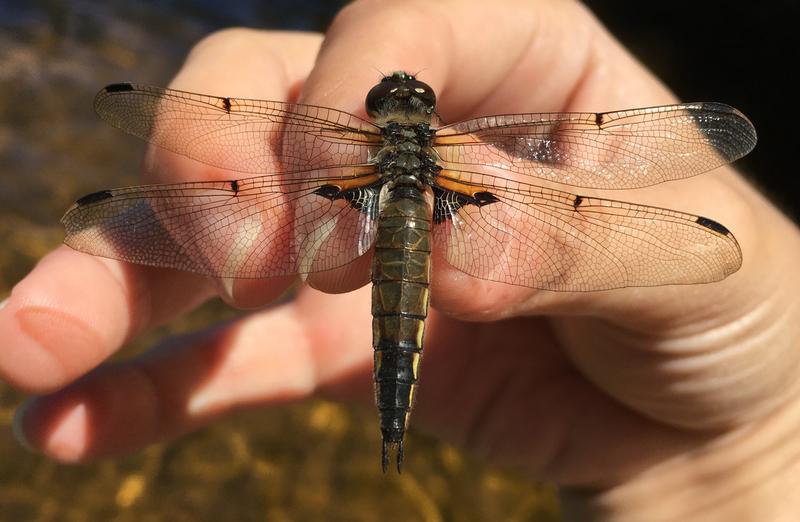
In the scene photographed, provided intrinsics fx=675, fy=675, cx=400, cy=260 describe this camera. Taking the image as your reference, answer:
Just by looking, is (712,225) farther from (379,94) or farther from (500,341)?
(500,341)

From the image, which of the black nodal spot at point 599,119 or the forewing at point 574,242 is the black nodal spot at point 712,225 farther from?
the black nodal spot at point 599,119

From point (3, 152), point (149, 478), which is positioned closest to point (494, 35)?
point (149, 478)

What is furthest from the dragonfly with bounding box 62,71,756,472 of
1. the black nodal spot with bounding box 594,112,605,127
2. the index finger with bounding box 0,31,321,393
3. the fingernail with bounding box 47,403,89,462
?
the fingernail with bounding box 47,403,89,462

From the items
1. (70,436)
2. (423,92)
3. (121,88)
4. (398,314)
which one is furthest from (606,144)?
(70,436)

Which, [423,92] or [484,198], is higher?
[423,92]

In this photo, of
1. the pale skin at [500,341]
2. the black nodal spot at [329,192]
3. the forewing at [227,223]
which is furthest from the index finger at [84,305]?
the black nodal spot at [329,192]

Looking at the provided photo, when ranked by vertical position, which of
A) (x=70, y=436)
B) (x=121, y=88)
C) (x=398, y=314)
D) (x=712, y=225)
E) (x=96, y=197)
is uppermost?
(x=121, y=88)

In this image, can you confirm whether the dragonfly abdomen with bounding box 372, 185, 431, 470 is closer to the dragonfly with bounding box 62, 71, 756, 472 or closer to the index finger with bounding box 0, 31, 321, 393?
the dragonfly with bounding box 62, 71, 756, 472
